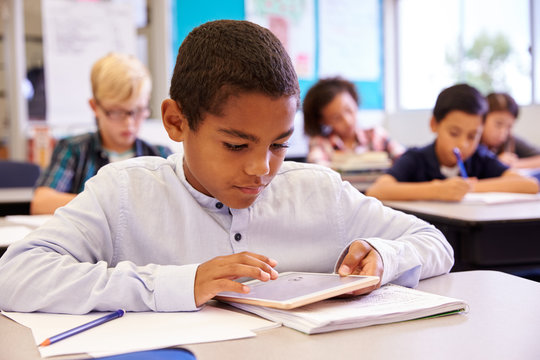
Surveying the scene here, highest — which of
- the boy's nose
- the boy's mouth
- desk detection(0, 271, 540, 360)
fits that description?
the boy's nose

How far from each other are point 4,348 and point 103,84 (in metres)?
1.62

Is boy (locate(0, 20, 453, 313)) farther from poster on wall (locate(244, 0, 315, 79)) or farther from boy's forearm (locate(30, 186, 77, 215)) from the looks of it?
poster on wall (locate(244, 0, 315, 79))

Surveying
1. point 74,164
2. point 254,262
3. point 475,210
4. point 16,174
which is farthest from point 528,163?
point 254,262

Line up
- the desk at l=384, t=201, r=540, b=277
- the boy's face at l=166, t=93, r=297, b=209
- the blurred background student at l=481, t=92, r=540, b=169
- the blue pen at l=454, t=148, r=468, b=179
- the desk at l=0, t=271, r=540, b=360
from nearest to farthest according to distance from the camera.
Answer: the desk at l=0, t=271, r=540, b=360
the boy's face at l=166, t=93, r=297, b=209
the desk at l=384, t=201, r=540, b=277
the blue pen at l=454, t=148, r=468, b=179
the blurred background student at l=481, t=92, r=540, b=169

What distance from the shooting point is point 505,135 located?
3.98 m

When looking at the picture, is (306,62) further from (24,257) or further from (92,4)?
(24,257)

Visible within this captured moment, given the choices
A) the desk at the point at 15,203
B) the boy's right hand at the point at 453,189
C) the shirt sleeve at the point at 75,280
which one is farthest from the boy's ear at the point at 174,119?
the desk at the point at 15,203

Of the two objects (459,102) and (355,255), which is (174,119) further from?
(459,102)

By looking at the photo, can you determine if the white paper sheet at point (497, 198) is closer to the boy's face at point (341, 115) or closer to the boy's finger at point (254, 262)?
the boy's face at point (341, 115)

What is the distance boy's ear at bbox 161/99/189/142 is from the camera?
1.00 metres

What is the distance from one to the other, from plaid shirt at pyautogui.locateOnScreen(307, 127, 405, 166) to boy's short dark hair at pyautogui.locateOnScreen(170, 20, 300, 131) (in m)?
2.36

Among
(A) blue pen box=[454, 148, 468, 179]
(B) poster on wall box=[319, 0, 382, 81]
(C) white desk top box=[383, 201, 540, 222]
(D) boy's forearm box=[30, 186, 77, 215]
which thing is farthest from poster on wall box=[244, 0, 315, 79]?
(D) boy's forearm box=[30, 186, 77, 215]

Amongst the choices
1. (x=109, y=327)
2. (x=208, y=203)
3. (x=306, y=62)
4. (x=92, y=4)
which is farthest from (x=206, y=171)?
(x=306, y=62)

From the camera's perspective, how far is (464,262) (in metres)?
1.70
